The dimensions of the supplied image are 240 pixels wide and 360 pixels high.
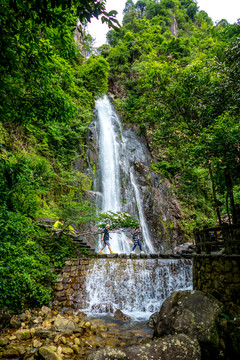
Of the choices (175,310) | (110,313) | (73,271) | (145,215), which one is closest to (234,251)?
(175,310)

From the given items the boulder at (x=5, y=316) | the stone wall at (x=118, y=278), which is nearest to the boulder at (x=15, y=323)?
the boulder at (x=5, y=316)

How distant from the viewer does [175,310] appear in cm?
470

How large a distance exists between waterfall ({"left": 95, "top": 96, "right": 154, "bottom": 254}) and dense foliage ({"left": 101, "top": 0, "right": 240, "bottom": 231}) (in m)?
2.98

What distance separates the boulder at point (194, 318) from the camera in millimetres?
3998

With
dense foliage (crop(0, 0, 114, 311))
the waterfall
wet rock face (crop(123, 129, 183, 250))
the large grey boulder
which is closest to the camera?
dense foliage (crop(0, 0, 114, 311))

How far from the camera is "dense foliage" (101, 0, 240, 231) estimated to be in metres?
6.02

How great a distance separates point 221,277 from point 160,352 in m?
2.34

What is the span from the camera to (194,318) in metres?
4.34

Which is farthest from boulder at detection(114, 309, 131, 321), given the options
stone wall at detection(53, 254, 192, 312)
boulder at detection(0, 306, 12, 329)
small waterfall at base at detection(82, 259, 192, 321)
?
boulder at detection(0, 306, 12, 329)

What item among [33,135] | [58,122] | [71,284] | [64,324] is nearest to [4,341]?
[64,324]

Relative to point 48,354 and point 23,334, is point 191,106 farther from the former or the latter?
point 23,334

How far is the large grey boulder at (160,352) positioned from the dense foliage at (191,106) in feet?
11.7

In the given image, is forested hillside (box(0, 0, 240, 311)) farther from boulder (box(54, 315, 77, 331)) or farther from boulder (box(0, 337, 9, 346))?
boulder (box(54, 315, 77, 331))

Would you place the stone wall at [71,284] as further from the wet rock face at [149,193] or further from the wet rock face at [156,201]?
the wet rock face at [156,201]
